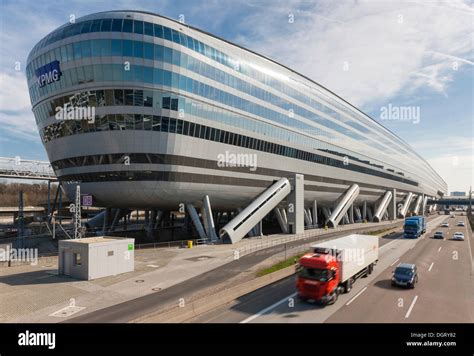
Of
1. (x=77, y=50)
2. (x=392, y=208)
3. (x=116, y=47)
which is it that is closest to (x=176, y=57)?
(x=116, y=47)

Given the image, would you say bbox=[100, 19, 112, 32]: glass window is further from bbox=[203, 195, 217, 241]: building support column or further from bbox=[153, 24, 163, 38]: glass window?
bbox=[203, 195, 217, 241]: building support column

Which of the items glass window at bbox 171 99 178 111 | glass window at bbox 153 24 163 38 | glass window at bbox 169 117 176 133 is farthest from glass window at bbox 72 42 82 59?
glass window at bbox 169 117 176 133

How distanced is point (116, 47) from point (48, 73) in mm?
9850

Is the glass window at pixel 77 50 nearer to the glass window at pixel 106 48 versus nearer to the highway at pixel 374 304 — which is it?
the glass window at pixel 106 48

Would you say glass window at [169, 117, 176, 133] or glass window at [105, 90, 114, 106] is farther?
glass window at [169, 117, 176, 133]

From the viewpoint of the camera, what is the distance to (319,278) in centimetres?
1797

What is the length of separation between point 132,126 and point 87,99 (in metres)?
5.92

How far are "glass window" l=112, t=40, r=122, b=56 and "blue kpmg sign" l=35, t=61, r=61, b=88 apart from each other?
7.51 meters

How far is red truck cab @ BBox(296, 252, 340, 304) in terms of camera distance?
17594 millimetres

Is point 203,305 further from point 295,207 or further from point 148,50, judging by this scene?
point 295,207

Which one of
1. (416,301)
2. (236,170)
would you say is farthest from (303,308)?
(236,170)

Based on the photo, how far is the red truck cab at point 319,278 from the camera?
17.6 metres

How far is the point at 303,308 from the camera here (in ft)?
57.5
